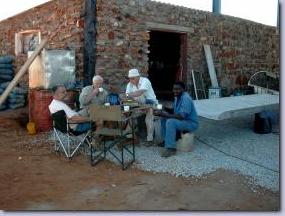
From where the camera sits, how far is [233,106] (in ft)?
21.8

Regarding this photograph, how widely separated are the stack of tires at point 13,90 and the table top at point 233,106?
13.7 feet

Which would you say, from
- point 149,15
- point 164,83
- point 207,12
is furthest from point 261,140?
point 164,83

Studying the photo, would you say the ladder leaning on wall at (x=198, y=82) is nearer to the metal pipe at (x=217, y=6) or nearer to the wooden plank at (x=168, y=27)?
the wooden plank at (x=168, y=27)

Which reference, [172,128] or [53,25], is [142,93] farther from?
[53,25]

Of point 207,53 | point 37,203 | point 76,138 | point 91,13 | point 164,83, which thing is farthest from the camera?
point 164,83

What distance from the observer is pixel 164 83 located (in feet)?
38.2

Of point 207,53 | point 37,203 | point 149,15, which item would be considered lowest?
point 37,203

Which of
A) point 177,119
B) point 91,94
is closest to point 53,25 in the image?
point 91,94

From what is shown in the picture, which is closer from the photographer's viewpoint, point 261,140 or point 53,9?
point 261,140

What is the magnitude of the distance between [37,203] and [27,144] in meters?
2.44

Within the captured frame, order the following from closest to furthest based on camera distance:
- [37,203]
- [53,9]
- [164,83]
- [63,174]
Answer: [37,203] < [63,174] < [53,9] < [164,83]

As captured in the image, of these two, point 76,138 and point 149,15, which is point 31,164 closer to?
point 76,138

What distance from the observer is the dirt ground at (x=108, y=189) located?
13.2 feet

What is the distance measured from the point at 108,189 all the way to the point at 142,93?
2.29 meters
